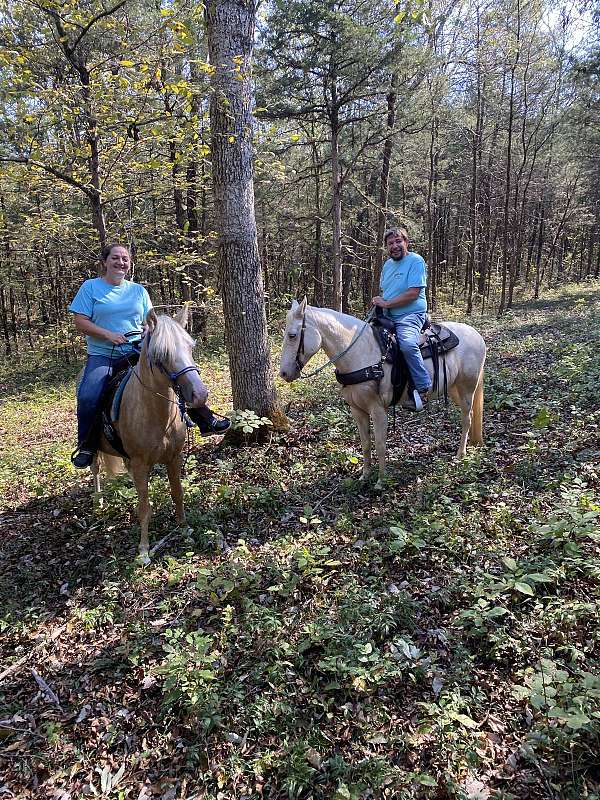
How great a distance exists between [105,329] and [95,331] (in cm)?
12

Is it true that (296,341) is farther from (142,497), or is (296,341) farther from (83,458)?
(83,458)

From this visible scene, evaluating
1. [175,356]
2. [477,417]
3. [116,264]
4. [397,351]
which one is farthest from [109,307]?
[477,417]

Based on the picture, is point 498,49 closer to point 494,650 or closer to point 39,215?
point 39,215

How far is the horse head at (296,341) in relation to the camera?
5043 mm

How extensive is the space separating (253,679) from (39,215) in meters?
10.6

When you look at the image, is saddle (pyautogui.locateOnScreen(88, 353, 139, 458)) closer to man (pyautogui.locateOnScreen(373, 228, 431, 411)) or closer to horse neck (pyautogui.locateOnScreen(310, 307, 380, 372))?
horse neck (pyautogui.locateOnScreen(310, 307, 380, 372))

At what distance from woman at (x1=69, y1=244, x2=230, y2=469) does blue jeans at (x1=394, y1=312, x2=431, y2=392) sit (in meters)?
2.32

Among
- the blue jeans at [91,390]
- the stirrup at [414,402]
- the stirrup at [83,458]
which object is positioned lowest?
the stirrup at [83,458]

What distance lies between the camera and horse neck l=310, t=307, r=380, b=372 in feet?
17.2

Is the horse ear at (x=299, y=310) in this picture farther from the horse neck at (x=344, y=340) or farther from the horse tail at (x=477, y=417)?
the horse tail at (x=477, y=417)

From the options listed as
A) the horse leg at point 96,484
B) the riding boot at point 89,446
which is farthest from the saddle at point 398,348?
the horse leg at point 96,484

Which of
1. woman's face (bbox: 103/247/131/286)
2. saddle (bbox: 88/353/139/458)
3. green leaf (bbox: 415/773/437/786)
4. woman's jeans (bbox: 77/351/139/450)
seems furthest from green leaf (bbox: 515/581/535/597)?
woman's face (bbox: 103/247/131/286)

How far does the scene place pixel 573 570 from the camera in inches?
136

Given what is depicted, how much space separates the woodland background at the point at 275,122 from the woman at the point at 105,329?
2.22 metres
